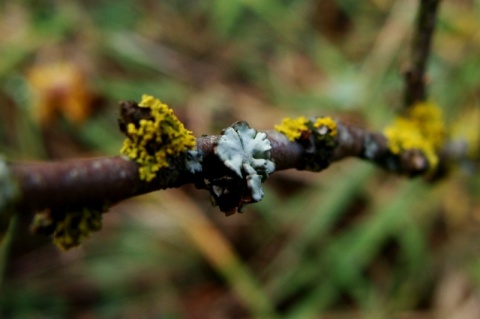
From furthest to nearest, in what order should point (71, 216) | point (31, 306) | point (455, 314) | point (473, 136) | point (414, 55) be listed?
point (31, 306)
point (455, 314)
point (473, 136)
point (414, 55)
point (71, 216)

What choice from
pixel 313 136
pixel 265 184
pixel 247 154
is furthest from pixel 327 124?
pixel 265 184

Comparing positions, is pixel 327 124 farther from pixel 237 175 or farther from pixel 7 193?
pixel 7 193

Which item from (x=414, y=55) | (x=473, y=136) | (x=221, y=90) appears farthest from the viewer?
(x=221, y=90)

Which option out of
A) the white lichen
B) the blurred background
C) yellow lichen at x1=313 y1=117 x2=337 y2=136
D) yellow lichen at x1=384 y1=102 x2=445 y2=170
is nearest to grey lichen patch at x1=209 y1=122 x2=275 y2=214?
the white lichen

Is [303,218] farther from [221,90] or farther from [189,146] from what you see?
[189,146]

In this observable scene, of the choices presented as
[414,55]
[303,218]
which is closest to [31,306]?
[303,218]
